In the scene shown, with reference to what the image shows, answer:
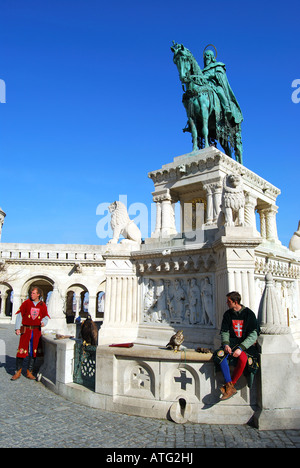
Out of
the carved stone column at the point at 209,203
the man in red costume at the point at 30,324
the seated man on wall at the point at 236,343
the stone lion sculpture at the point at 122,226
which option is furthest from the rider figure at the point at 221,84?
the seated man on wall at the point at 236,343

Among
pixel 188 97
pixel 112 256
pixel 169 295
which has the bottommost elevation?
pixel 169 295

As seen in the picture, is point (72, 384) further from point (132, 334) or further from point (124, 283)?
point (124, 283)

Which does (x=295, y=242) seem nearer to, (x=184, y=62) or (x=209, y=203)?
(x=209, y=203)

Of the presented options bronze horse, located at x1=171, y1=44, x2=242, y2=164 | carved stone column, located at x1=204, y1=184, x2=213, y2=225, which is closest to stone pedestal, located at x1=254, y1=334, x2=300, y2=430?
carved stone column, located at x1=204, y1=184, x2=213, y2=225

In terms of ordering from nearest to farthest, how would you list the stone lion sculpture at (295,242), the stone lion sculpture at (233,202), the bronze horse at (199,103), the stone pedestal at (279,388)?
the stone pedestal at (279,388), the stone lion sculpture at (233,202), the stone lion sculpture at (295,242), the bronze horse at (199,103)

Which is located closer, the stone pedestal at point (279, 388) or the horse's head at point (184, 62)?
the stone pedestal at point (279, 388)

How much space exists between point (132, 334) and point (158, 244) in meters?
2.66

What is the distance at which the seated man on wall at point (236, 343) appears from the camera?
4730 mm

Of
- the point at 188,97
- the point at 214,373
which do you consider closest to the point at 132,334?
the point at 214,373

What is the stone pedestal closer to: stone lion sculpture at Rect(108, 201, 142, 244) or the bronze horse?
stone lion sculpture at Rect(108, 201, 142, 244)

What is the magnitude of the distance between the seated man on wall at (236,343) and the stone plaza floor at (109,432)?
585 mm

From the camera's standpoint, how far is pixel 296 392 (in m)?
4.76

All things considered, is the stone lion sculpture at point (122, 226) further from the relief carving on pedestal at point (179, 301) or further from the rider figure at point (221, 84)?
the rider figure at point (221, 84)

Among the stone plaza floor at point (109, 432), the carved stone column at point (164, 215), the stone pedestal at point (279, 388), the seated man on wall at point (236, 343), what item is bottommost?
the stone plaza floor at point (109, 432)
